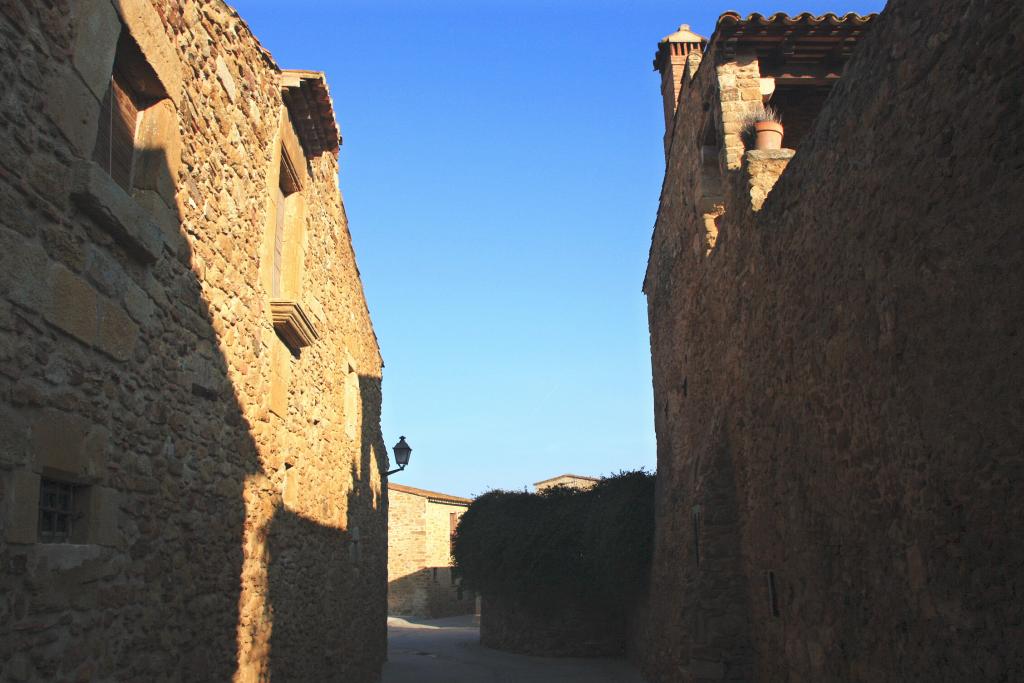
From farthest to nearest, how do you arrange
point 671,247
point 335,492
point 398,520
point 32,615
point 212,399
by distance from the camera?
point 398,520
point 671,247
point 335,492
point 212,399
point 32,615

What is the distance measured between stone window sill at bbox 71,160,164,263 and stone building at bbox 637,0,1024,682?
3694 mm

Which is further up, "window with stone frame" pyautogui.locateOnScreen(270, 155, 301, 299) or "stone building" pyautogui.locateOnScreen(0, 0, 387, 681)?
"window with stone frame" pyautogui.locateOnScreen(270, 155, 301, 299)

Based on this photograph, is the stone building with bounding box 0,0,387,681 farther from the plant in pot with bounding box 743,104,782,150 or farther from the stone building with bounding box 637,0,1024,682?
the plant in pot with bounding box 743,104,782,150

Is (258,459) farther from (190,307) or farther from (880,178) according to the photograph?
(880,178)

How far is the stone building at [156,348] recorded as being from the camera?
3.06 m

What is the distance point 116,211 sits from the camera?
3.61 meters

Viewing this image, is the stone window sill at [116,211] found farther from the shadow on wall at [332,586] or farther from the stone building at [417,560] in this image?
the stone building at [417,560]

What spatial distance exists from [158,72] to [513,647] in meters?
15.2

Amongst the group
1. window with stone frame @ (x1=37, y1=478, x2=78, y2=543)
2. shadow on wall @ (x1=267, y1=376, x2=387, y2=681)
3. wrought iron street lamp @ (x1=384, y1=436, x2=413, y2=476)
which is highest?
wrought iron street lamp @ (x1=384, y1=436, x2=413, y2=476)

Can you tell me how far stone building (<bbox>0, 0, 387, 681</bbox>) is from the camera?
3.06 m

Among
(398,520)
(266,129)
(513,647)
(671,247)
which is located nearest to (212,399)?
(266,129)

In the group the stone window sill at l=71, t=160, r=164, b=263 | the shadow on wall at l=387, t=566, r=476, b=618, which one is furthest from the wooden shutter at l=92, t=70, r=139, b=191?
the shadow on wall at l=387, t=566, r=476, b=618

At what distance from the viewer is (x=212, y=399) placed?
5.07m

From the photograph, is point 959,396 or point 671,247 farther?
point 671,247
